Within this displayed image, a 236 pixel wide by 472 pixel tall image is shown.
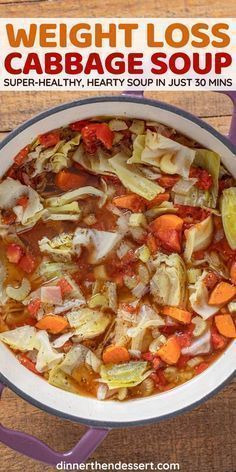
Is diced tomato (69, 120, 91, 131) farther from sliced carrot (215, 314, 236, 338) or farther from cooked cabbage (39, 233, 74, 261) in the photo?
sliced carrot (215, 314, 236, 338)

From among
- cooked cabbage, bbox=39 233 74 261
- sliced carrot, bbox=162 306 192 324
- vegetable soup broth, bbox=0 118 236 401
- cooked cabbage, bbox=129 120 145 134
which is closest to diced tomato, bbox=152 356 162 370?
vegetable soup broth, bbox=0 118 236 401

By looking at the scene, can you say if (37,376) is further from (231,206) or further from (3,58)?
(3,58)

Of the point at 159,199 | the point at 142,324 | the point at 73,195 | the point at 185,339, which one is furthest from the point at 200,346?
the point at 73,195

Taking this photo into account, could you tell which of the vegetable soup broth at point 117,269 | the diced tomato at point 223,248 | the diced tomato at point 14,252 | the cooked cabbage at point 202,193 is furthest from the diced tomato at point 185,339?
the diced tomato at point 14,252

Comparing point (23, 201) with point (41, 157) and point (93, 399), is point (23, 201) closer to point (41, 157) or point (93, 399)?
point (41, 157)

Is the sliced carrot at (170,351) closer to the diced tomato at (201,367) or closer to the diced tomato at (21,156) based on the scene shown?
the diced tomato at (201,367)

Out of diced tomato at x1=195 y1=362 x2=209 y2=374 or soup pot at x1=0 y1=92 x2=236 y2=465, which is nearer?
soup pot at x1=0 y1=92 x2=236 y2=465

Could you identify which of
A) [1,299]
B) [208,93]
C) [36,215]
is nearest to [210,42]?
[208,93]
